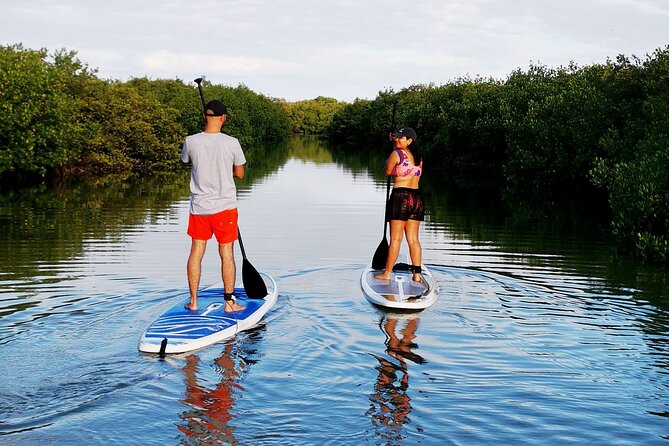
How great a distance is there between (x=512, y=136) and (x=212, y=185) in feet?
109

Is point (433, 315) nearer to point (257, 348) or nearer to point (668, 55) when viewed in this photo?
point (257, 348)

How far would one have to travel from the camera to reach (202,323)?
938 centimetres

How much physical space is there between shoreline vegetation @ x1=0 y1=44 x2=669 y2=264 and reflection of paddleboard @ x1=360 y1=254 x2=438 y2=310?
6943mm

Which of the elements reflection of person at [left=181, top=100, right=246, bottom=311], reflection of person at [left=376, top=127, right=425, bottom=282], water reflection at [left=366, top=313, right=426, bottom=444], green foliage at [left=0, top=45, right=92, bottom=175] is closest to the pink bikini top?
reflection of person at [left=376, top=127, right=425, bottom=282]

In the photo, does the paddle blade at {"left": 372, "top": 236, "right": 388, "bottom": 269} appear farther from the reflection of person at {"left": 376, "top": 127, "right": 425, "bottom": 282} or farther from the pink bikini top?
the pink bikini top

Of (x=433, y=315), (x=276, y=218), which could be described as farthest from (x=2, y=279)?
(x=276, y=218)

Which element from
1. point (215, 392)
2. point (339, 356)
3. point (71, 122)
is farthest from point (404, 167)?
point (71, 122)

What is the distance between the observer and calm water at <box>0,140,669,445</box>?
261 inches

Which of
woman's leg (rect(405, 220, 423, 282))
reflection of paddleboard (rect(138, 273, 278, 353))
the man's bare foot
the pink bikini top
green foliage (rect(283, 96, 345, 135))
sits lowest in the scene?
reflection of paddleboard (rect(138, 273, 278, 353))

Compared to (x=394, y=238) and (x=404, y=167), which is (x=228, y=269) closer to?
(x=394, y=238)

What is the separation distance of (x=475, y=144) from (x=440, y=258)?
35.2 metres

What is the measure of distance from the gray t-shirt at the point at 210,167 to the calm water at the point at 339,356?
166cm

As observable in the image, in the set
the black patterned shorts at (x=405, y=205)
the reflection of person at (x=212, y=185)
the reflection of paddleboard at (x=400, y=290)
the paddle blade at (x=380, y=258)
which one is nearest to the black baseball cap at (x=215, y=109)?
the reflection of person at (x=212, y=185)

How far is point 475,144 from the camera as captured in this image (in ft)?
166
